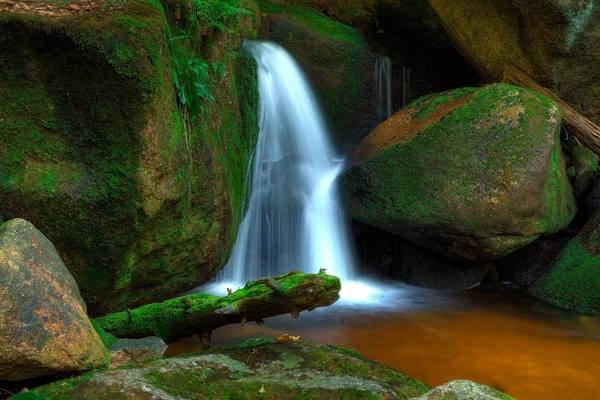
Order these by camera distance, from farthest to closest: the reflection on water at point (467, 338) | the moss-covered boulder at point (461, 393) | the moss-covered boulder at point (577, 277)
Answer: the moss-covered boulder at point (577, 277) < the reflection on water at point (467, 338) < the moss-covered boulder at point (461, 393)

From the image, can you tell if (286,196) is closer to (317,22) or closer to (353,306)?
(353,306)

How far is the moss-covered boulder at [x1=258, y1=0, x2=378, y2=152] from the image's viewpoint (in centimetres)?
1014

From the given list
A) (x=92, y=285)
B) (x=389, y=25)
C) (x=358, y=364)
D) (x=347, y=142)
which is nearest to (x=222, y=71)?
(x=92, y=285)

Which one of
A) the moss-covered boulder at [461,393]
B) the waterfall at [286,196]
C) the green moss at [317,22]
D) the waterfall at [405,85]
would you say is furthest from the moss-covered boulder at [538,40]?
the moss-covered boulder at [461,393]

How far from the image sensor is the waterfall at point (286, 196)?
25.5 feet

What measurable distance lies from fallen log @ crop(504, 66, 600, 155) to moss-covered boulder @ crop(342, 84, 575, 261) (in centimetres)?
105

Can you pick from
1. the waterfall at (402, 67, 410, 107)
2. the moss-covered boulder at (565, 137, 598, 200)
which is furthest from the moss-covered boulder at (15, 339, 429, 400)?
the waterfall at (402, 67, 410, 107)

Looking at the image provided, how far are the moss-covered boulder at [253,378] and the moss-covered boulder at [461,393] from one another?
939mm

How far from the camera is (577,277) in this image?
709 centimetres

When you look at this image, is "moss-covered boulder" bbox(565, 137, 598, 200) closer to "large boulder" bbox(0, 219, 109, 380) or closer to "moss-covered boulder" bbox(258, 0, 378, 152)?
"moss-covered boulder" bbox(258, 0, 378, 152)

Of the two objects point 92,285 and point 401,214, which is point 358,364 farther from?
point 401,214

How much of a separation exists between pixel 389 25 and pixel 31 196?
8192mm

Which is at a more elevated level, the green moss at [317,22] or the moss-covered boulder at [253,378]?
the green moss at [317,22]

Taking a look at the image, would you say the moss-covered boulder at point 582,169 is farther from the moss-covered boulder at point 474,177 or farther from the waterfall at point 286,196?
the waterfall at point 286,196
